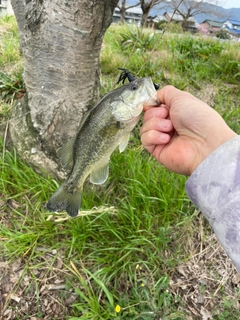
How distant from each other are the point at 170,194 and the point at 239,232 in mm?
1162

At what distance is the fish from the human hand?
298mm

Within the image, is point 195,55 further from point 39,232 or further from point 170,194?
point 39,232

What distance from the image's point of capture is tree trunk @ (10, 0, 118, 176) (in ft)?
7.02

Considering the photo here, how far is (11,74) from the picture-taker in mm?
3668

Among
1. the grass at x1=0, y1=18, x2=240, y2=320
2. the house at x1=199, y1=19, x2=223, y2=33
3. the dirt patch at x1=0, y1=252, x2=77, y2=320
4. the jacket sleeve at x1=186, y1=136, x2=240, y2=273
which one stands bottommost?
the dirt patch at x1=0, y1=252, x2=77, y2=320

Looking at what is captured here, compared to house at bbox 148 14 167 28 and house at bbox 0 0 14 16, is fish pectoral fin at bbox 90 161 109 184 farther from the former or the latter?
house at bbox 0 0 14 16

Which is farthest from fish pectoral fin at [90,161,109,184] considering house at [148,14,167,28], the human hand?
house at [148,14,167,28]

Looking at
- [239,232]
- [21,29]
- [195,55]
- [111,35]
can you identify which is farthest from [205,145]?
[111,35]

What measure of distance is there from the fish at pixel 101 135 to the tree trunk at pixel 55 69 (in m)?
0.99

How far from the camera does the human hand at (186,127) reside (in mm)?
1580

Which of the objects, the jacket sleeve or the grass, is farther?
the grass

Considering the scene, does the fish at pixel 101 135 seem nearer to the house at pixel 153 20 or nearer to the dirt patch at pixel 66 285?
the dirt patch at pixel 66 285

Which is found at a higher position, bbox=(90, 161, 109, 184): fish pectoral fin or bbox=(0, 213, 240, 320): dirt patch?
bbox=(90, 161, 109, 184): fish pectoral fin

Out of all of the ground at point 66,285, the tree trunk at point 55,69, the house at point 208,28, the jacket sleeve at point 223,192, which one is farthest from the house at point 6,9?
the jacket sleeve at point 223,192
